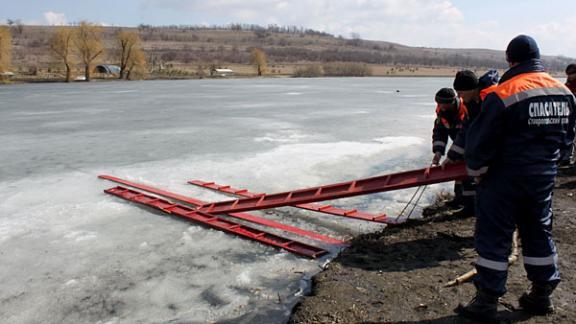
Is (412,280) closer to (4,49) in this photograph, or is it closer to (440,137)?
(440,137)

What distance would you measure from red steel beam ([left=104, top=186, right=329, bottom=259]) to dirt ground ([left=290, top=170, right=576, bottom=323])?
0.39 m

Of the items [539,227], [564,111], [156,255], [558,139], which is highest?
[564,111]

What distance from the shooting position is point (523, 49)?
274 centimetres

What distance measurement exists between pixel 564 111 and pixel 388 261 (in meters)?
1.77

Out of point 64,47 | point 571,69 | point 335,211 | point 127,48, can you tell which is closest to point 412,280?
point 335,211

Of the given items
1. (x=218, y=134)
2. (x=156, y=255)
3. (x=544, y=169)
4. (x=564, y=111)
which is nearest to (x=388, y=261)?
(x=544, y=169)

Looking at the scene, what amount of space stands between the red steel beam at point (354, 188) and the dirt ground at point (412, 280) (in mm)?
508

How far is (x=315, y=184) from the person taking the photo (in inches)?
250

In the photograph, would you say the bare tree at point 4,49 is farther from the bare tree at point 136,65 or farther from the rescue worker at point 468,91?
the rescue worker at point 468,91

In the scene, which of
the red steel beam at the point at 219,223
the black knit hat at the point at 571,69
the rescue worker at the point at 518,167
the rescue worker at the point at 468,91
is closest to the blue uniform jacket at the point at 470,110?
the rescue worker at the point at 468,91

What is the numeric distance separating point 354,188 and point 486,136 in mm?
1777

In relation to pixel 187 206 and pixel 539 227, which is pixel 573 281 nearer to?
pixel 539 227

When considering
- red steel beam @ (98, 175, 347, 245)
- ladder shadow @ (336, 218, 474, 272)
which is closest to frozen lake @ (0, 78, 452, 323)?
red steel beam @ (98, 175, 347, 245)

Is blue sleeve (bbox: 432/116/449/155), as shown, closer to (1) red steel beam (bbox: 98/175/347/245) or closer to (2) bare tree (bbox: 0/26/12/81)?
(1) red steel beam (bbox: 98/175/347/245)
